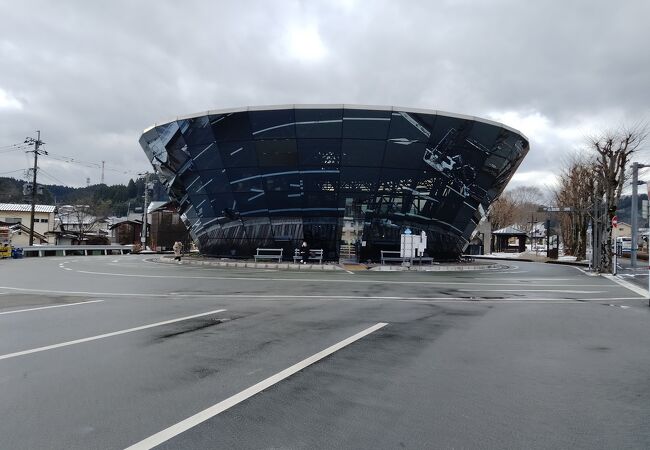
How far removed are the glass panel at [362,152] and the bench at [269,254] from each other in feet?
21.8

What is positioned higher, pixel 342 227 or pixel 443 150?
pixel 443 150

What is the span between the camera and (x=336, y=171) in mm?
25188

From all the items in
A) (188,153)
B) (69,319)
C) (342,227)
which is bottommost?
(69,319)

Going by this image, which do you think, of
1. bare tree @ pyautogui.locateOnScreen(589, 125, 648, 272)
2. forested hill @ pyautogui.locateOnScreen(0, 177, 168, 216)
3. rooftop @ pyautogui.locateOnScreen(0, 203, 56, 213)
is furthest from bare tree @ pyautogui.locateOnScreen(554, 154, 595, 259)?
rooftop @ pyautogui.locateOnScreen(0, 203, 56, 213)

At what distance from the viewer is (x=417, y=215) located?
26719 millimetres

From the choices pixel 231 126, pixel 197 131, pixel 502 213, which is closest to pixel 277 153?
pixel 231 126

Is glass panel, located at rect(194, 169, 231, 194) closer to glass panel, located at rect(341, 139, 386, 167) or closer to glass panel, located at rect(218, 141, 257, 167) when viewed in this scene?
glass panel, located at rect(218, 141, 257, 167)

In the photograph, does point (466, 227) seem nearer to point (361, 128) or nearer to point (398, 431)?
point (361, 128)

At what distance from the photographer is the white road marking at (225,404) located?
3205mm

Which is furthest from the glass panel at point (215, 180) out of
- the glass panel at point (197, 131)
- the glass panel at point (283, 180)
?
the glass panel at point (283, 180)

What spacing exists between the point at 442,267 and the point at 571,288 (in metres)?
9.84

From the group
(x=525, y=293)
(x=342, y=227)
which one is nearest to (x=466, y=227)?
(x=342, y=227)

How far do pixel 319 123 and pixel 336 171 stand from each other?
2882mm

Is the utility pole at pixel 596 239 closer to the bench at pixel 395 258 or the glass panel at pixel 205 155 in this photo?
the bench at pixel 395 258
